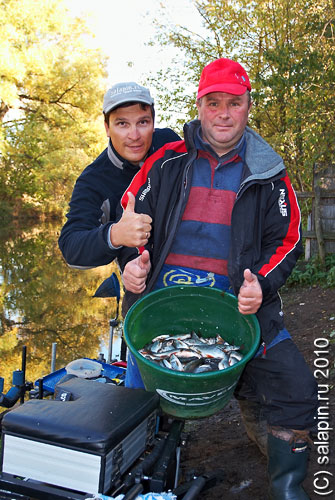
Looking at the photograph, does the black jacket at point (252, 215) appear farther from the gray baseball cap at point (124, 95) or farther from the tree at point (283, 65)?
the tree at point (283, 65)

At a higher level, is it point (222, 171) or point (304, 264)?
point (222, 171)

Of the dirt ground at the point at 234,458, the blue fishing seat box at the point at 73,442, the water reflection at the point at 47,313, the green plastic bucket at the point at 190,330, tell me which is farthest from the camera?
the water reflection at the point at 47,313

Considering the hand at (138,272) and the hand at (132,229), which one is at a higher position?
the hand at (132,229)

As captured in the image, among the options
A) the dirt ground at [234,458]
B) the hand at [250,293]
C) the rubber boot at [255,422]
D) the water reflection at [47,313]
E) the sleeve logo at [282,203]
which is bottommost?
the water reflection at [47,313]

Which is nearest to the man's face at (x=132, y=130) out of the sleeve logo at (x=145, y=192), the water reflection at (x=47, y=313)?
the sleeve logo at (x=145, y=192)

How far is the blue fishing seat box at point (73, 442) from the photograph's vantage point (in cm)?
199

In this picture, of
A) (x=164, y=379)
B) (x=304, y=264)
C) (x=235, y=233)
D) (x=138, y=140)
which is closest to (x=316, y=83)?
(x=304, y=264)

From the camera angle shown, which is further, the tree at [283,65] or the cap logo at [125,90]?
the tree at [283,65]

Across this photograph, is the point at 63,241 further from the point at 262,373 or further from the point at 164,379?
the point at 262,373

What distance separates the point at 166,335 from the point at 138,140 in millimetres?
1356

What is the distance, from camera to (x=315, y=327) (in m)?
6.93

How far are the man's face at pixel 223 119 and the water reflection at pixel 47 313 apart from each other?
4441 mm

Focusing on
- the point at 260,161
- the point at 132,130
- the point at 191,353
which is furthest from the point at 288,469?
the point at 132,130

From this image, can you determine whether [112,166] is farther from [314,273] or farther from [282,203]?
[314,273]
